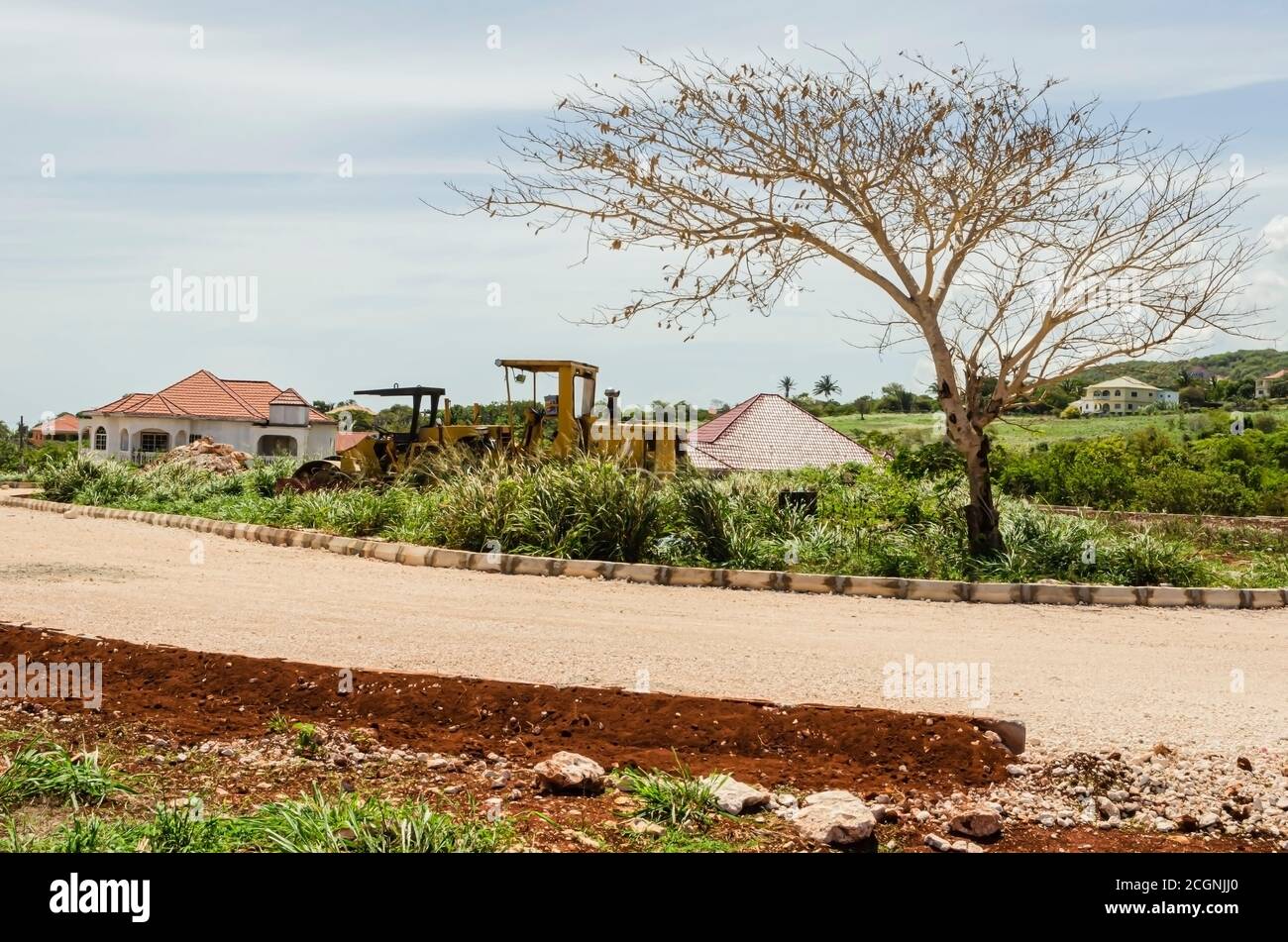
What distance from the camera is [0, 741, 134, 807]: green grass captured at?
195 inches

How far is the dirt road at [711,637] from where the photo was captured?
23.6 ft

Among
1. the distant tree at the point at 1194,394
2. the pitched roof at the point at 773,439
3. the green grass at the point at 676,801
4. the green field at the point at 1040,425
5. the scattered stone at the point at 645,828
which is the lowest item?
the scattered stone at the point at 645,828

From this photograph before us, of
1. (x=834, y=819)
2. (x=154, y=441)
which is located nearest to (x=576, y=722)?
(x=834, y=819)

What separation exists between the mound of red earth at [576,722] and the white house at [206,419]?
4298 centimetres

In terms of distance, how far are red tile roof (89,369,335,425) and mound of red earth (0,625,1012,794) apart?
44.6m

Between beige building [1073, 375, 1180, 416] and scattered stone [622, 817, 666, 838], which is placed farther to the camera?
beige building [1073, 375, 1180, 416]

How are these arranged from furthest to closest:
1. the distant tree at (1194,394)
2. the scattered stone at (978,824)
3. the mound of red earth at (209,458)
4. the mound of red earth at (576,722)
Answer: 1. the distant tree at (1194,394)
2. the mound of red earth at (209,458)
3. the mound of red earth at (576,722)
4. the scattered stone at (978,824)

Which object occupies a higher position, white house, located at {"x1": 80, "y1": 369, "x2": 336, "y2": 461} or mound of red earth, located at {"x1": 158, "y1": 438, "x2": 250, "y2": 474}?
white house, located at {"x1": 80, "y1": 369, "x2": 336, "y2": 461}

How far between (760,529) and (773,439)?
2030 centimetres

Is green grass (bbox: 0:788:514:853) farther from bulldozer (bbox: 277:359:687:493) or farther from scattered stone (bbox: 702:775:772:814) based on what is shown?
bulldozer (bbox: 277:359:687:493)

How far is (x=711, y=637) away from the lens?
943cm

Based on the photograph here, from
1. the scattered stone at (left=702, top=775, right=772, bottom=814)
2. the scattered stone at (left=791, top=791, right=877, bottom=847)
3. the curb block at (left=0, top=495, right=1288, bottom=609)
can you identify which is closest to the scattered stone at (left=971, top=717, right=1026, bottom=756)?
the scattered stone at (left=791, top=791, right=877, bottom=847)

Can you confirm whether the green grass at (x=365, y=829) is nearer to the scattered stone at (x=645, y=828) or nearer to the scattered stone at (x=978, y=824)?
the scattered stone at (x=645, y=828)

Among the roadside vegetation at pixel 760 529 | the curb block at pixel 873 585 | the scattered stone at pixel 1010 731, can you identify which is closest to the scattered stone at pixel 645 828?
the scattered stone at pixel 1010 731
